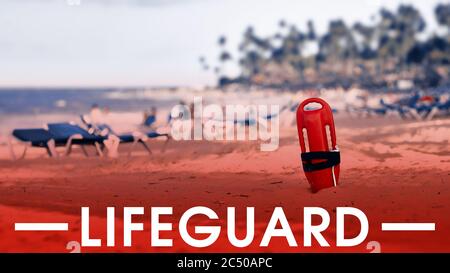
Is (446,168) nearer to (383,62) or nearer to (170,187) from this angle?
(170,187)

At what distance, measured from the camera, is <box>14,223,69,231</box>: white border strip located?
582 cm

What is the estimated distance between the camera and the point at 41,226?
5.96 meters

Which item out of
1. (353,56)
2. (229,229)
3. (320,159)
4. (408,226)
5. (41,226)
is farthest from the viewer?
(353,56)

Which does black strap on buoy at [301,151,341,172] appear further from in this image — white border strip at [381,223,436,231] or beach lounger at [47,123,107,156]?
beach lounger at [47,123,107,156]

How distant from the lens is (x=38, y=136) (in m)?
11.8

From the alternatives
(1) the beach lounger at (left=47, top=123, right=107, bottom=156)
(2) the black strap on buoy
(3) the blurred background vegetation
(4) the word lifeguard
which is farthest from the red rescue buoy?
(3) the blurred background vegetation

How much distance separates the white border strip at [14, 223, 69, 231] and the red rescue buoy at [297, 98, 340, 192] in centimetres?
221

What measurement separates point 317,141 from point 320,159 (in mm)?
218

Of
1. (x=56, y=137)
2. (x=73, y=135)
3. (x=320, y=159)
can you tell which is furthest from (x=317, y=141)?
Result: (x=56, y=137)

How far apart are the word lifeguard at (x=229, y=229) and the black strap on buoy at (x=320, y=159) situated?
0.57 meters

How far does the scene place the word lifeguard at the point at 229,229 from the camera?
206 inches

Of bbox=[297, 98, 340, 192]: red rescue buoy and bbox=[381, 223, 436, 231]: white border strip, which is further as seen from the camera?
bbox=[297, 98, 340, 192]: red rescue buoy

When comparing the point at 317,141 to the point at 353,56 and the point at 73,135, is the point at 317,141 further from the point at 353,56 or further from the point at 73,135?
the point at 353,56
